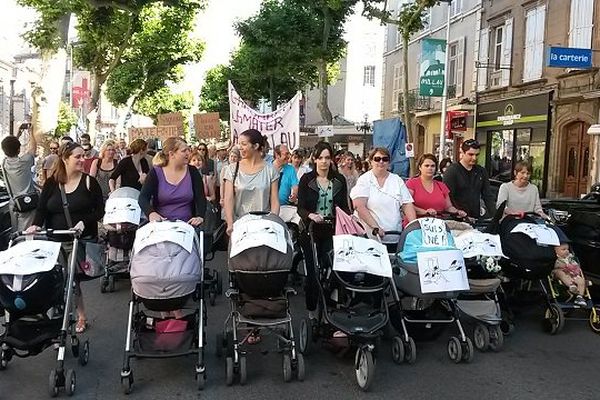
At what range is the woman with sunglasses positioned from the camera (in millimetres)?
7004

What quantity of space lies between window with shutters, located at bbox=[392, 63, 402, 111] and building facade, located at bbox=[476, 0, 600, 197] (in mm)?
10387

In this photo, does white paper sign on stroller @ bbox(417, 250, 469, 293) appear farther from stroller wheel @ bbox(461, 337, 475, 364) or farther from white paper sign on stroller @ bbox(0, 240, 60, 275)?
white paper sign on stroller @ bbox(0, 240, 60, 275)

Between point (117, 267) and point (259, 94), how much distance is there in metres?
43.0

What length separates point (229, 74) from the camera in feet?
174

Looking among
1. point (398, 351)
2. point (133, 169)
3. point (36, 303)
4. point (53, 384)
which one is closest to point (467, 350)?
point (398, 351)

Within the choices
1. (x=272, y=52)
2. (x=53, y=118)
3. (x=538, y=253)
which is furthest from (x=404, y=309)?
(x=272, y=52)

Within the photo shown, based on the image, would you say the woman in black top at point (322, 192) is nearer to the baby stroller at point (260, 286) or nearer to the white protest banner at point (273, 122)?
the baby stroller at point (260, 286)

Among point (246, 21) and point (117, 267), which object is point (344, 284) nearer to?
point (117, 267)

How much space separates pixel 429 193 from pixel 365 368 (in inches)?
97.3

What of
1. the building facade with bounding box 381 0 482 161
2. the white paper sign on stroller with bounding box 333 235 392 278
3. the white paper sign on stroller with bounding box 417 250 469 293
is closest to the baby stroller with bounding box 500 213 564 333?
the white paper sign on stroller with bounding box 417 250 469 293

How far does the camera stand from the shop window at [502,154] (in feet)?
82.7

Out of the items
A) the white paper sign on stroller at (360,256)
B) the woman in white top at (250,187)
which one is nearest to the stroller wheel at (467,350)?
the white paper sign on stroller at (360,256)

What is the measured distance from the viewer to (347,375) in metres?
5.55

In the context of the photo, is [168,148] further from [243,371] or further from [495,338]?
[495,338]
